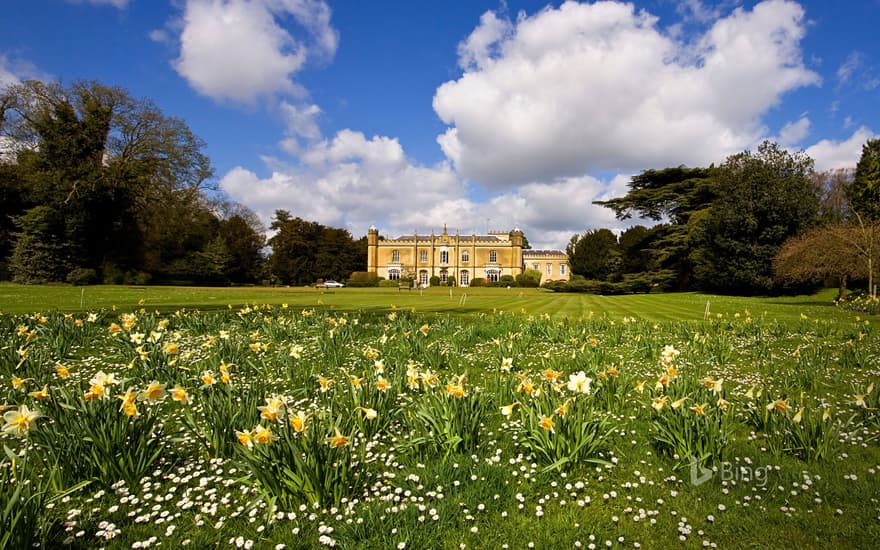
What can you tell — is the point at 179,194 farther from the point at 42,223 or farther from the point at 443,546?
the point at 443,546

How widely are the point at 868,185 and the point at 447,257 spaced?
141 feet

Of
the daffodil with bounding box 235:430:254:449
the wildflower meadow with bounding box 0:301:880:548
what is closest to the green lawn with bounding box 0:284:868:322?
the wildflower meadow with bounding box 0:301:880:548

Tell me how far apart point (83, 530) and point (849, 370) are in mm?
7618

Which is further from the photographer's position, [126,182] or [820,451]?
[126,182]

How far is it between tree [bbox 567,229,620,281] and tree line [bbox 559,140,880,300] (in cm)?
1519

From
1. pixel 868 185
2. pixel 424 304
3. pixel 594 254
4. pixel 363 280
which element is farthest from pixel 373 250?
pixel 868 185

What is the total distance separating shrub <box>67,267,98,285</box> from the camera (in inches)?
1046

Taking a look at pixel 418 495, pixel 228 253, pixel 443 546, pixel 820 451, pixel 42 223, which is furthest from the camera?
pixel 228 253

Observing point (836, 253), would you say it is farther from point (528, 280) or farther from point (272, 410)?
point (528, 280)

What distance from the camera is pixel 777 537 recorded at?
2.17 metres

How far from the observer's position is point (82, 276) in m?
27.0

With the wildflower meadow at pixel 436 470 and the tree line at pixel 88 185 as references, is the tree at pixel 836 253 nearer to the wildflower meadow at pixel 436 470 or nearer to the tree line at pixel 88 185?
the wildflower meadow at pixel 436 470

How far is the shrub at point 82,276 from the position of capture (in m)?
26.6

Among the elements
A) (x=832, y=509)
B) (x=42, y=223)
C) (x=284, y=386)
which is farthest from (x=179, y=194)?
(x=832, y=509)
